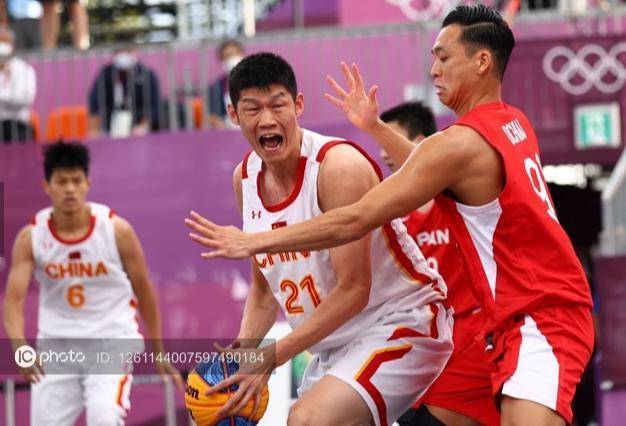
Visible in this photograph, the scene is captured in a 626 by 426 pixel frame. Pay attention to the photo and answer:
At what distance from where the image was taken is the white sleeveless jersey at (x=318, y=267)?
20.5 ft

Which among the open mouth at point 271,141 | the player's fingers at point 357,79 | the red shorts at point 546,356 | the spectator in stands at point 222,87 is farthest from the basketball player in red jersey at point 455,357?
the spectator in stands at point 222,87

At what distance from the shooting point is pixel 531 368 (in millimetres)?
5621

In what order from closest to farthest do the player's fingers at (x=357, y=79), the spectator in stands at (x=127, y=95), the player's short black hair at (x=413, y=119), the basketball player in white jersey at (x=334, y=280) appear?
the basketball player in white jersey at (x=334, y=280) → the player's fingers at (x=357, y=79) → the player's short black hair at (x=413, y=119) → the spectator in stands at (x=127, y=95)

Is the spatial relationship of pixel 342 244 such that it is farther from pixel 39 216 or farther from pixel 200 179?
pixel 200 179

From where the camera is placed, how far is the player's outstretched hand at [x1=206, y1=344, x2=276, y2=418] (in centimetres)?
592

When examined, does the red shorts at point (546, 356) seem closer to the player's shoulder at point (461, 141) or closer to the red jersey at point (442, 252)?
the player's shoulder at point (461, 141)

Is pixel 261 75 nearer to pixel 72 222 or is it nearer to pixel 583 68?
pixel 72 222

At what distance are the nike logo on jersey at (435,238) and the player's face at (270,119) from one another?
5.50 ft

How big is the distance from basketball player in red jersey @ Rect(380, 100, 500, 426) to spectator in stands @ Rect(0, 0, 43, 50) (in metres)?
8.74

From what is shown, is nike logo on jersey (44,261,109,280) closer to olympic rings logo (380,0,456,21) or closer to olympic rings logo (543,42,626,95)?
olympic rings logo (543,42,626,95)

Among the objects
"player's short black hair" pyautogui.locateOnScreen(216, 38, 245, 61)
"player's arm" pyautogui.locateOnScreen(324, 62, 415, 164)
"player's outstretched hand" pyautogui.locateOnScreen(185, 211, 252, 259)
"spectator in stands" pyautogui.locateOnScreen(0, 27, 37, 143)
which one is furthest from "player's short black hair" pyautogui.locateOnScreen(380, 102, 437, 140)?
"spectator in stands" pyautogui.locateOnScreen(0, 27, 37, 143)

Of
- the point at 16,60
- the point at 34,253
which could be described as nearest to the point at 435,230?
the point at 34,253

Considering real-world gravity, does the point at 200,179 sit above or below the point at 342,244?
below

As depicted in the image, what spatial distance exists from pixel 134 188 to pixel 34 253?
137 inches
